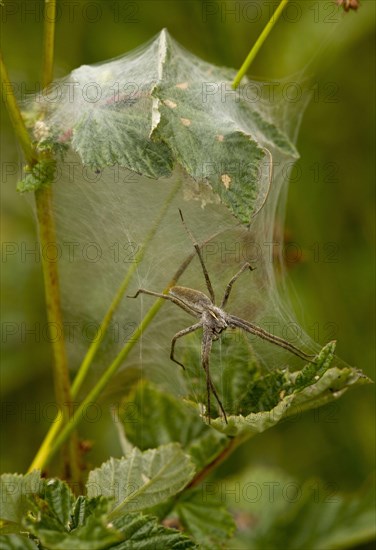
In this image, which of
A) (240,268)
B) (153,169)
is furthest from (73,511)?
(240,268)

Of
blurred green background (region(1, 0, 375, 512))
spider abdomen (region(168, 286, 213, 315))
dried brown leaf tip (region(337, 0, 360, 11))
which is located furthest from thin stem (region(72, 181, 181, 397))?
blurred green background (region(1, 0, 375, 512))

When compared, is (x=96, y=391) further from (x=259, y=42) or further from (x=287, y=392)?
(x=259, y=42)

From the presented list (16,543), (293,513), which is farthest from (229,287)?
(293,513)

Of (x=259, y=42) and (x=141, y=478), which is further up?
(x=259, y=42)

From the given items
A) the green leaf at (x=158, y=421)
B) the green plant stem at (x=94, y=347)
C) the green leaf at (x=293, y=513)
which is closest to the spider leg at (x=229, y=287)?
the green plant stem at (x=94, y=347)

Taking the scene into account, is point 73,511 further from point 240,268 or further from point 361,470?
point 361,470
